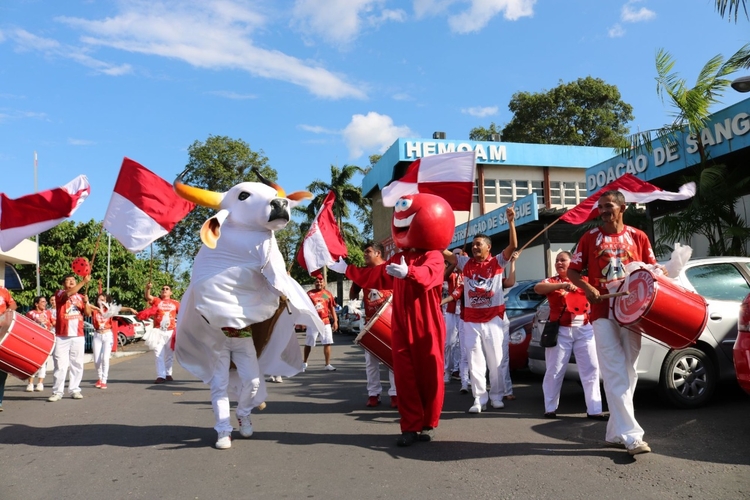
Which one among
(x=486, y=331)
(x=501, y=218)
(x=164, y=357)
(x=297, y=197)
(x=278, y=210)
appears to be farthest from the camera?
(x=501, y=218)

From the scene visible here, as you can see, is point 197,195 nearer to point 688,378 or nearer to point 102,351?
point 688,378

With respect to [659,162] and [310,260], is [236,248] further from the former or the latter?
[659,162]

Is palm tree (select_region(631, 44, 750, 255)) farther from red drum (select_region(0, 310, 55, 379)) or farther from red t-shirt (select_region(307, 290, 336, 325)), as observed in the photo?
red drum (select_region(0, 310, 55, 379))

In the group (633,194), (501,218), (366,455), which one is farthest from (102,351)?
(501,218)

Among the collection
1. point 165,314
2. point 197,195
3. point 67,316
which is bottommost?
point 67,316

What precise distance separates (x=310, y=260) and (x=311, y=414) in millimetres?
1855

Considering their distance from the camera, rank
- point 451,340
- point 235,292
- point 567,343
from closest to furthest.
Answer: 1. point 235,292
2. point 567,343
3. point 451,340

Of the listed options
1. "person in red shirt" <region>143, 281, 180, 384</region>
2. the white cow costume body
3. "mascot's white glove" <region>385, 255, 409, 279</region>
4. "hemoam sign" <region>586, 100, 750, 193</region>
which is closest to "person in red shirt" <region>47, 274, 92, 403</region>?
"person in red shirt" <region>143, 281, 180, 384</region>

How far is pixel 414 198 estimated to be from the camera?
5895mm

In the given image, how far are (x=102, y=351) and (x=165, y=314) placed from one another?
1392 mm

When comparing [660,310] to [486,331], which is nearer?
[660,310]

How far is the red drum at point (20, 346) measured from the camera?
7555 millimetres

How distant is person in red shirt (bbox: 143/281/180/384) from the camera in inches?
455

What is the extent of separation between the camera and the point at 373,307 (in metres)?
8.14
